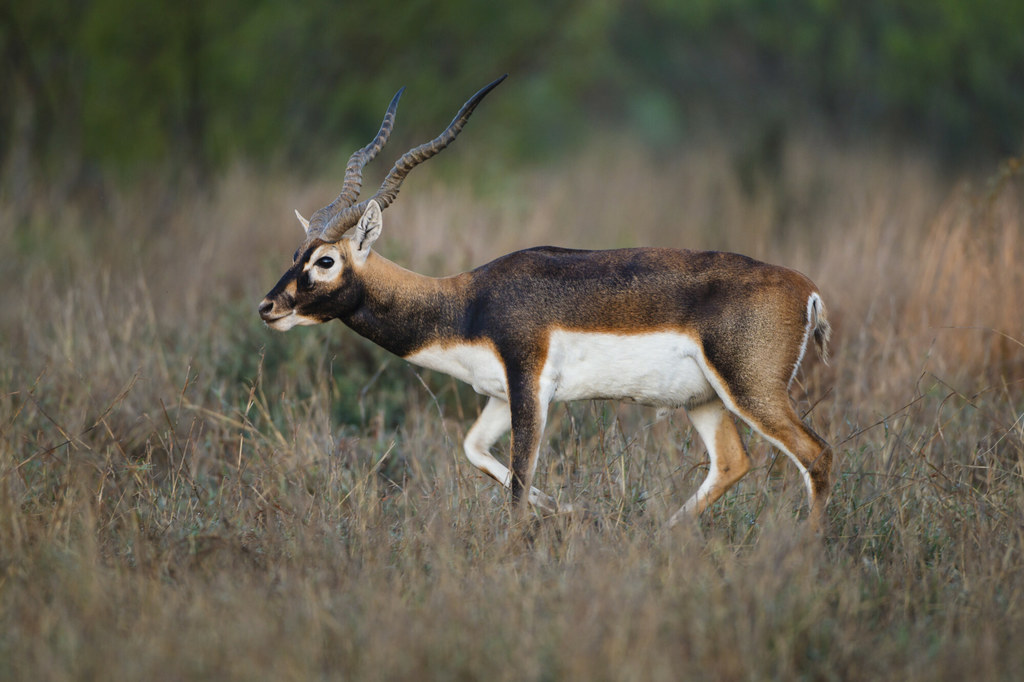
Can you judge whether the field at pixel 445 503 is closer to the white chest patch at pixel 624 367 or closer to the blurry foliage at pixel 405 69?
the white chest patch at pixel 624 367

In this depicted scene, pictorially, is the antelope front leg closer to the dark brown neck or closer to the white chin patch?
the dark brown neck

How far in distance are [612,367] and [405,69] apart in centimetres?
1180

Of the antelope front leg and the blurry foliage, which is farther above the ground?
the blurry foliage

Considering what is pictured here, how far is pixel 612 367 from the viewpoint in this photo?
16.4ft

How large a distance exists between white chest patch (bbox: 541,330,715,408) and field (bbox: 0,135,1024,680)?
1.57 feet

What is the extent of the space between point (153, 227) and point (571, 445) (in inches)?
263

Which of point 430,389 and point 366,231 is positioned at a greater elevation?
point 366,231

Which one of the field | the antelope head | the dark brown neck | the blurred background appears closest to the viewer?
the field

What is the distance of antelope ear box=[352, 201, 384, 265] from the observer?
16.6ft

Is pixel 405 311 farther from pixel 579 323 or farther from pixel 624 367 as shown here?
pixel 624 367

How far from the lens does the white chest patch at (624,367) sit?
4.96 meters

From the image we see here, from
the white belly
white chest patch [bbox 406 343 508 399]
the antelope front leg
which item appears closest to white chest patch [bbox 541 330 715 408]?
the white belly

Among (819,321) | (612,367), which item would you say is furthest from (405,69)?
(819,321)

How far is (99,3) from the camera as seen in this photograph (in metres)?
12.4
